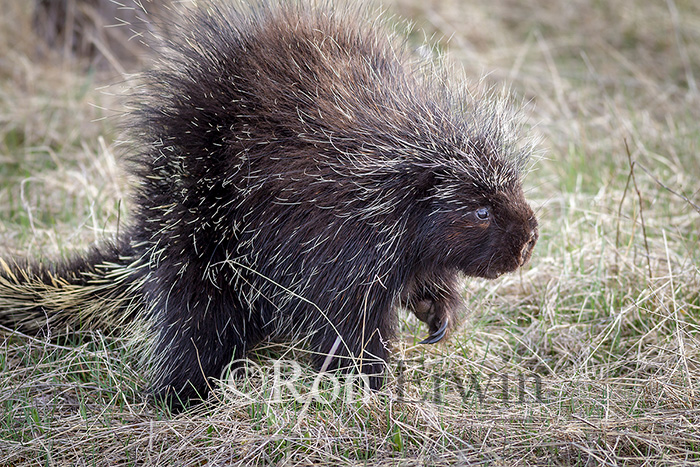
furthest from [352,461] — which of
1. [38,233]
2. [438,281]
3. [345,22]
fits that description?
[38,233]

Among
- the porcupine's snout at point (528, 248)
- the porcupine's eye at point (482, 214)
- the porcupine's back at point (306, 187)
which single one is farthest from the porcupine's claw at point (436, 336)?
the porcupine's eye at point (482, 214)

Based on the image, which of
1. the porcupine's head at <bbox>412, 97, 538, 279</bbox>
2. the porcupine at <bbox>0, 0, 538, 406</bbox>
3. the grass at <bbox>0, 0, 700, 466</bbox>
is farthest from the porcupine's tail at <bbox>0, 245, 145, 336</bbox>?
the porcupine's head at <bbox>412, 97, 538, 279</bbox>

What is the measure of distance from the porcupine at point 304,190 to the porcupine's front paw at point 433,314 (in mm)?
114

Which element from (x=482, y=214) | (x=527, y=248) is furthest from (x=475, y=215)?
(x=527, y=248)

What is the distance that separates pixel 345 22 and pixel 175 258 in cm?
148

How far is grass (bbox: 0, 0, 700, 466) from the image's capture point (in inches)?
120

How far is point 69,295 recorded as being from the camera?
12.8 ft

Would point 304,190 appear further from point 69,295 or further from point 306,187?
point 69,295

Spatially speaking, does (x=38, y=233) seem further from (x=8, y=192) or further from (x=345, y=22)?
(x=345, y=22)

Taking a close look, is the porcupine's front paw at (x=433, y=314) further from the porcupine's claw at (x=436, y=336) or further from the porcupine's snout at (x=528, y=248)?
the porcupine's snout at (x=528, y=248)

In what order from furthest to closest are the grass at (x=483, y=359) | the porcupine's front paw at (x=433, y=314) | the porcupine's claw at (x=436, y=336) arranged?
the porcupine's front paw at (x=433, y=314)
the porcupine's claw at (x=436, y=336)
the grass at (x=483, y=359)

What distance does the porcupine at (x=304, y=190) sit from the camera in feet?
10.7

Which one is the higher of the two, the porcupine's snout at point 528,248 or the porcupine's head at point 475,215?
the porcupine's head at point 475,215

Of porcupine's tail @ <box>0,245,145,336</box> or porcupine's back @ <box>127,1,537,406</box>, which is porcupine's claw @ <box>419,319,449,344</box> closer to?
porcupine's back @ <box>127,1,537,406</box>
